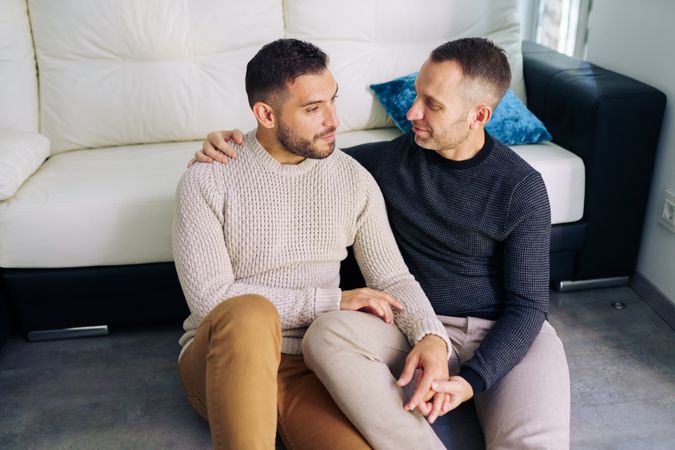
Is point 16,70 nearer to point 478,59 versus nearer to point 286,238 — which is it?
point 286,238

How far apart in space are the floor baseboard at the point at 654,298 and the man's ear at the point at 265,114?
51.4 inches

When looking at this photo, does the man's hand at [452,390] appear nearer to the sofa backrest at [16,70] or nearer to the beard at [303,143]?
the beard at [303,143]

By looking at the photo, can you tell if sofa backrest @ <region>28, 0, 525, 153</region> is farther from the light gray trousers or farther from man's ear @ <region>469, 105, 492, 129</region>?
the light gray trousers

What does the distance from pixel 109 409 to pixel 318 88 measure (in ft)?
3.15

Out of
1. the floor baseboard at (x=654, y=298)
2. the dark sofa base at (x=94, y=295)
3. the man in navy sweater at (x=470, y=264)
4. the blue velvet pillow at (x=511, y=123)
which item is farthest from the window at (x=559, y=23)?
the dark sofa base at (x=94, y=295)

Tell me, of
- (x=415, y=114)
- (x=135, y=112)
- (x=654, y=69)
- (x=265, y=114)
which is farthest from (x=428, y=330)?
(x=135, y=112)

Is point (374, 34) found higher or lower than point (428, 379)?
higher

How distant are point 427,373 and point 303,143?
0.54 metres

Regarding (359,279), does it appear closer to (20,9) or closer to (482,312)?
(482,312)

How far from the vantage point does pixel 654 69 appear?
2023 millimetres

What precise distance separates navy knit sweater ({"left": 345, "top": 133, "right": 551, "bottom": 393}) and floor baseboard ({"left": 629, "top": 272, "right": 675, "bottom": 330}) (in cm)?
70

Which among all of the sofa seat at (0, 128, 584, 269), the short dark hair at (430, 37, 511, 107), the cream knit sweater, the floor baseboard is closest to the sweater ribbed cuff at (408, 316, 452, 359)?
the cream knit sweater

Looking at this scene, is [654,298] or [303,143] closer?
[303,143]

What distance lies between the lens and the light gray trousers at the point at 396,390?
1281 millimetres
